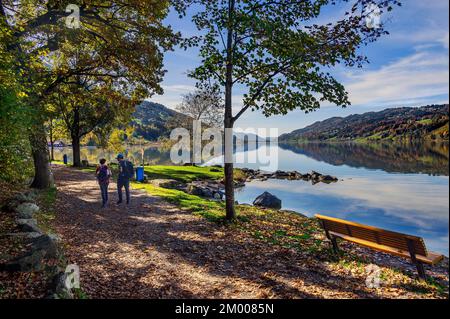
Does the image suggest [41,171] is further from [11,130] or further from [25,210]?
[11,130]

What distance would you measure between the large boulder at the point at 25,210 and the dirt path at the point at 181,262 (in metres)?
1.02

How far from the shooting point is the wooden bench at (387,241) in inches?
273

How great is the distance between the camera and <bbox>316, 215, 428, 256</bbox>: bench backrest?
696 cm

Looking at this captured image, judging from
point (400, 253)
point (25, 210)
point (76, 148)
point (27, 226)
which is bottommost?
point (400, 253)

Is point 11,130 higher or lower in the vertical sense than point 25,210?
higher

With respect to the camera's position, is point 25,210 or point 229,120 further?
point 229,120

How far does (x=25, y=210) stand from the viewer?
10883mm

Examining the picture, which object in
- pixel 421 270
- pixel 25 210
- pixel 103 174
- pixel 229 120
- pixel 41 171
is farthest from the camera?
pixel 41 171

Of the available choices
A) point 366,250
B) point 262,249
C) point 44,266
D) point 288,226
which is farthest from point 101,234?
point 366,250

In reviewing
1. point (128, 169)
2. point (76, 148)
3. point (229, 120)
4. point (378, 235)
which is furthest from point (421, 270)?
point (76, 148)

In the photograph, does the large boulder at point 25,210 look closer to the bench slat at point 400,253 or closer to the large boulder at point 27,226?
the large boulder at point 27,226

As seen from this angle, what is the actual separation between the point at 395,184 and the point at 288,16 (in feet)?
110

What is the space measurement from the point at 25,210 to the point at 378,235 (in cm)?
1161

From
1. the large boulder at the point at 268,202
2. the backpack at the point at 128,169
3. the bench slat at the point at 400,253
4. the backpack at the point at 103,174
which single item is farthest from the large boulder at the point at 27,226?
the large boulder at the point at 268,202
